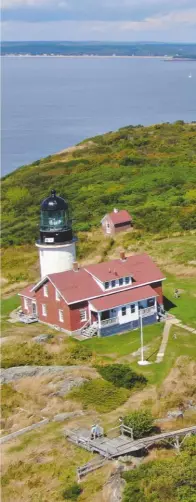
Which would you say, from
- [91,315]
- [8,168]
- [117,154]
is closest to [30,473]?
[91,315]

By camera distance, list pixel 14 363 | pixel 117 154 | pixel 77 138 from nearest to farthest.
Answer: pixel 14 363 < pixel 117 154 < pixel 77 138

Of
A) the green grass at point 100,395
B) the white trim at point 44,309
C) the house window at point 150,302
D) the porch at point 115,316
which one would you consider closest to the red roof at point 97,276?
the porch at point 115,316

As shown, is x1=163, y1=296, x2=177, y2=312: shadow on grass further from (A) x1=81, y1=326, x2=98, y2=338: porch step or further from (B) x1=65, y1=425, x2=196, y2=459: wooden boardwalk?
(B) x1=65, y1=425, x2=196, y2=459: wooden boardwalk

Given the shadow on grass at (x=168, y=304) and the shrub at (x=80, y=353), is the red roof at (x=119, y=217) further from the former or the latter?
the shrub at (x=80, y=353)

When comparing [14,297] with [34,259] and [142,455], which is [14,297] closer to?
[34,259]

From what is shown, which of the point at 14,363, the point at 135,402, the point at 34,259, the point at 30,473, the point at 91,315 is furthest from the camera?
the point at 34,259

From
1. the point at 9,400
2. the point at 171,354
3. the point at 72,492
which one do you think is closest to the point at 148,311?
the point at 171,354
